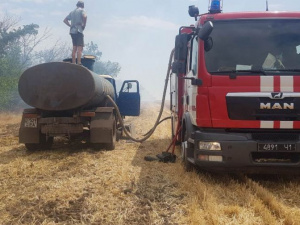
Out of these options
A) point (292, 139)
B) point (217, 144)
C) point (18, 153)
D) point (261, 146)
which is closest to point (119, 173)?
point (217, 144)

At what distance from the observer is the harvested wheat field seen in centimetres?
375

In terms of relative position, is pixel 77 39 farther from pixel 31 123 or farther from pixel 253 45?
pixel 253 45

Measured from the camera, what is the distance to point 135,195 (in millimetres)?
4531

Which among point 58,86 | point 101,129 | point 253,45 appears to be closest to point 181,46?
point 253,45

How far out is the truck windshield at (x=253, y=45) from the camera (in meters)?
5.01

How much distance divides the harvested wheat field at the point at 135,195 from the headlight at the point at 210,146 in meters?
0.53

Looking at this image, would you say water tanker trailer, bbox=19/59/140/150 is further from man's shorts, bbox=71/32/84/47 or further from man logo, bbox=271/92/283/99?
man logo, bbox=271/92/283/99

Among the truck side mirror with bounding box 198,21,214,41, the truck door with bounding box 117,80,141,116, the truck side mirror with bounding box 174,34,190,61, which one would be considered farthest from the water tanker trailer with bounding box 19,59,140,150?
the truck side mirror with bounding box 198,21,214,41

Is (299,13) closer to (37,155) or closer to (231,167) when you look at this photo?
(231,167)

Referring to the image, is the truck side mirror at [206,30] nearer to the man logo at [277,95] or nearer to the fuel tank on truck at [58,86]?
the man logo at [277,95]

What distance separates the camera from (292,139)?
4754mm

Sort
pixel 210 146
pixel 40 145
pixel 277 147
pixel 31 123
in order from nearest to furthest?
pixel 277 147, pixel 210 146, pixel 31 123, pixel 40 145

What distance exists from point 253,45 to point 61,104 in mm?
4499

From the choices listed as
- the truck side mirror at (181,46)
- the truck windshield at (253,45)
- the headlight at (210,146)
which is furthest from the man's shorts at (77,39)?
the headlight at (210,146)
